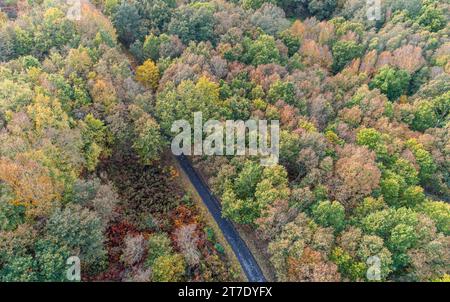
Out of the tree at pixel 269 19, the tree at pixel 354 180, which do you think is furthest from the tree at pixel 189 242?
the tree at pixel 269 19

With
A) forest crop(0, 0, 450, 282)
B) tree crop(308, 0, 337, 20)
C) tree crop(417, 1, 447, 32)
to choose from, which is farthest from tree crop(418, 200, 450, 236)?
tree crop(308, 0, 337, 20)

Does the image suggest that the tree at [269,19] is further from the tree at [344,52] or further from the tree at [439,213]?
the tree at [439,213]

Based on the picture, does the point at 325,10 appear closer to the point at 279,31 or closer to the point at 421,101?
the point at 279,31

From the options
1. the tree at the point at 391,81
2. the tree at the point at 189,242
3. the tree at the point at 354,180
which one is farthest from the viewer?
the tree at the point at 391,81

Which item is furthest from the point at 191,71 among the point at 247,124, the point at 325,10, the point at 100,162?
the point at 325,10

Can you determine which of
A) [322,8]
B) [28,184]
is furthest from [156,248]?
[322,8]
